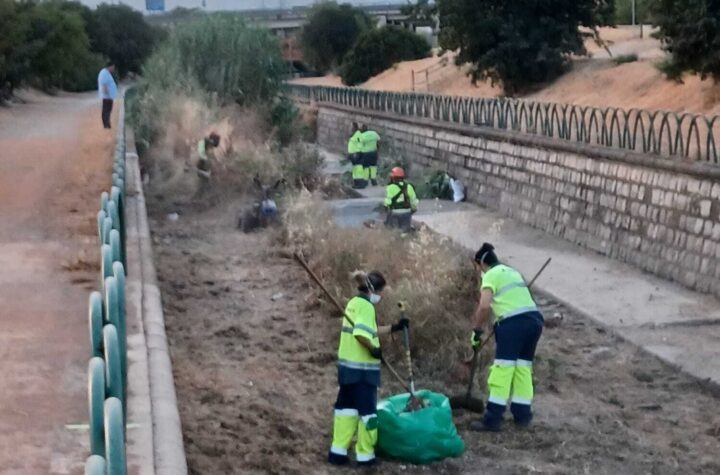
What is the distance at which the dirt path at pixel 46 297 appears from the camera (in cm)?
670

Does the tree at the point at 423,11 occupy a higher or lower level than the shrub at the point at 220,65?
higher

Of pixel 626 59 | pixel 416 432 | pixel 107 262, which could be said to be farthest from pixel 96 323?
pixel 626 59

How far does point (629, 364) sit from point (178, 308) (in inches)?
195

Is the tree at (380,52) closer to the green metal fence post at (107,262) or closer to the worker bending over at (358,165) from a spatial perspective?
the worker bending over at (358,165)

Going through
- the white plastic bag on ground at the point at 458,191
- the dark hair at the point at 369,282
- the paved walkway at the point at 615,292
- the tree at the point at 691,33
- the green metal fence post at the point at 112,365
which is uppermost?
the tree at the point at 691,33

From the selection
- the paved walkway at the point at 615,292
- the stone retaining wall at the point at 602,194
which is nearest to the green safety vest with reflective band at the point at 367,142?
the stone retaining wall at the point at 602,194

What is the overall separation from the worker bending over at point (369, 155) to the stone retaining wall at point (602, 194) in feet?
4.33

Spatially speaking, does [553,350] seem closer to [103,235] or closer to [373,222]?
[103,235]

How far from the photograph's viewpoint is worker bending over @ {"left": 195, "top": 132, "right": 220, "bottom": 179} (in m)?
22.3

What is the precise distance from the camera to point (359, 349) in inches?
307

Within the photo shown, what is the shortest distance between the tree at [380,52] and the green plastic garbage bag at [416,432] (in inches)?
1954

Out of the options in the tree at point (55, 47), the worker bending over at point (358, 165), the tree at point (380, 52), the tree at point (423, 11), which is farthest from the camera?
the tree at point (380, 52)

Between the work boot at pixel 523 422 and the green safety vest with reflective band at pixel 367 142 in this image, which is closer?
the work boot at pixel 523 422

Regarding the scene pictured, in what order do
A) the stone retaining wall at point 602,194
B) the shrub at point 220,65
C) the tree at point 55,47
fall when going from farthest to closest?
the tree at point 55,47 < the shrub at point 220,65 < the stone retaining wall at point 602,194
